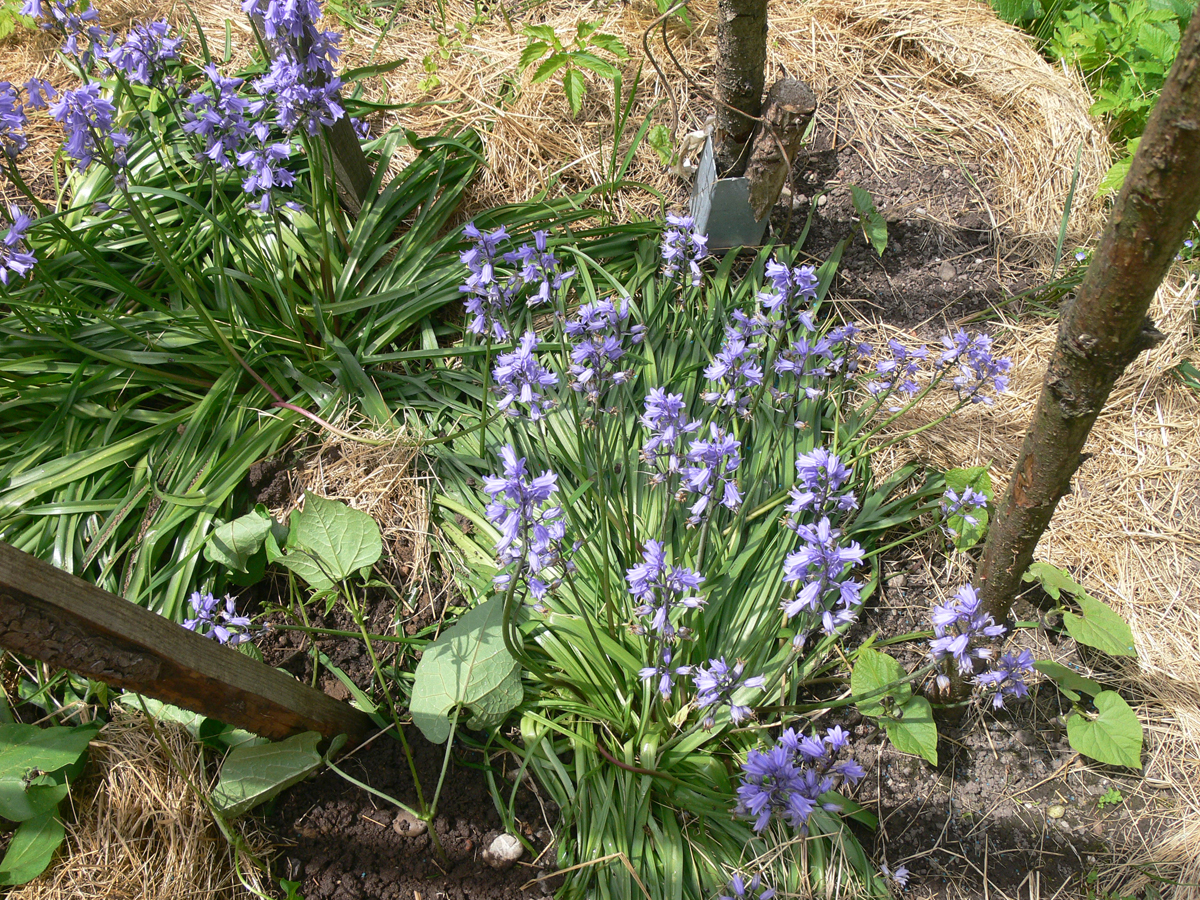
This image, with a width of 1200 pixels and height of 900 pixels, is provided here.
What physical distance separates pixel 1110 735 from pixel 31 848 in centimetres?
281

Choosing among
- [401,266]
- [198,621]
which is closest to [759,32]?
[401,266]

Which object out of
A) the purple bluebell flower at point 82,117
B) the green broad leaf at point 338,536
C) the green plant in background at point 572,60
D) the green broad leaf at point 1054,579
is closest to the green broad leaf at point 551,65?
the green plant in background at point 572,60

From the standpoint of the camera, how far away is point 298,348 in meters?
2.94

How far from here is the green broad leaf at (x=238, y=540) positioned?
229 centimetres

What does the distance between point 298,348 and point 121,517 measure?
0.89 meters

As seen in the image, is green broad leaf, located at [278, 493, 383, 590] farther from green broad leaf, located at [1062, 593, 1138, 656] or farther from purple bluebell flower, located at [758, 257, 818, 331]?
green broad leaf, located at [1062, 593, 1138, 656]

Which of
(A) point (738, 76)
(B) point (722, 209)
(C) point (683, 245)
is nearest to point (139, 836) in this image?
(C) point (683, 245)

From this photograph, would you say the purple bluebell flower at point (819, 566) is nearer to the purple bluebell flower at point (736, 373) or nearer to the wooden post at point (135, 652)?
the purple bluebell flower at point (736, 373)

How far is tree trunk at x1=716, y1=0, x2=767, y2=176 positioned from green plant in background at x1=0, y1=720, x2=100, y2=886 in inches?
122

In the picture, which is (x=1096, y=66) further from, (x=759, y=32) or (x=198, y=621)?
(x=198, y=621)

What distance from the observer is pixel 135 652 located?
1.47 metres

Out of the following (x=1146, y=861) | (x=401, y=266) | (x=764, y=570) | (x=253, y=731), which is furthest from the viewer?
(x=401, y=266)

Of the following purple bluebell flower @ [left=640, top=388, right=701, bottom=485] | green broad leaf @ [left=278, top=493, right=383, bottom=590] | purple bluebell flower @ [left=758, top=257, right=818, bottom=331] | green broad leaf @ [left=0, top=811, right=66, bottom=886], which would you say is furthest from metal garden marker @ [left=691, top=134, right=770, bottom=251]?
green broad leaf @ [left=0, top=811, right=66, bottom=886]

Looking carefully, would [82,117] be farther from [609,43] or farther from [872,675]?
[872,675]
